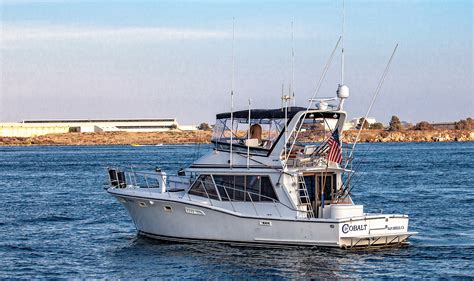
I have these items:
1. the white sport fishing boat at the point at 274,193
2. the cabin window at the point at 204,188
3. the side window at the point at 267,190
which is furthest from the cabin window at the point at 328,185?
the cabin window at the point at 204,188

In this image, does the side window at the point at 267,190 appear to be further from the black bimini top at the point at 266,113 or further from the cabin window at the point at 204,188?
the black bimini top at the point at 266,113

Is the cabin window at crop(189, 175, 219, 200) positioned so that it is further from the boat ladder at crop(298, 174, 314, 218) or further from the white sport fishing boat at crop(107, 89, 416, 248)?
the boat ladder at crop(298, 174, 314, 218)

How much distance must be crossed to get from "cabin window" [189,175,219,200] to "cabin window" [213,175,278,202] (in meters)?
0.20

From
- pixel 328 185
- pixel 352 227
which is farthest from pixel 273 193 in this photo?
pixel 352 227

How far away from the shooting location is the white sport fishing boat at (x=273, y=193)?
26.8m

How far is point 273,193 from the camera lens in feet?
90.2

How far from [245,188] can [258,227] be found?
1.43 m

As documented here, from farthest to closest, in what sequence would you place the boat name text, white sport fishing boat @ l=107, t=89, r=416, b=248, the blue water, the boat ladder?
the boat ladder → white sport fishing boat @ l=107, t=89, r=416, b=248 → the boat name text → the blue water

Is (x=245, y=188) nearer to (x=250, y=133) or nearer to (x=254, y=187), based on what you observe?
(x=254, y=187)

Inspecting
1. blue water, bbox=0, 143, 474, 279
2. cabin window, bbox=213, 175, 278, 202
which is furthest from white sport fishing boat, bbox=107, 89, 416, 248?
blue water, bbox=0, 143, 474, 279

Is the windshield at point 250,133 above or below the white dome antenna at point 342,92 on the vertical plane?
below

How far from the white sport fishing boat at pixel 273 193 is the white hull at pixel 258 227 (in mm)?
29

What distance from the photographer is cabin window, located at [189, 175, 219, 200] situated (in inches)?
1115

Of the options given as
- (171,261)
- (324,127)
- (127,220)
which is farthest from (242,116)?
(127,220)
